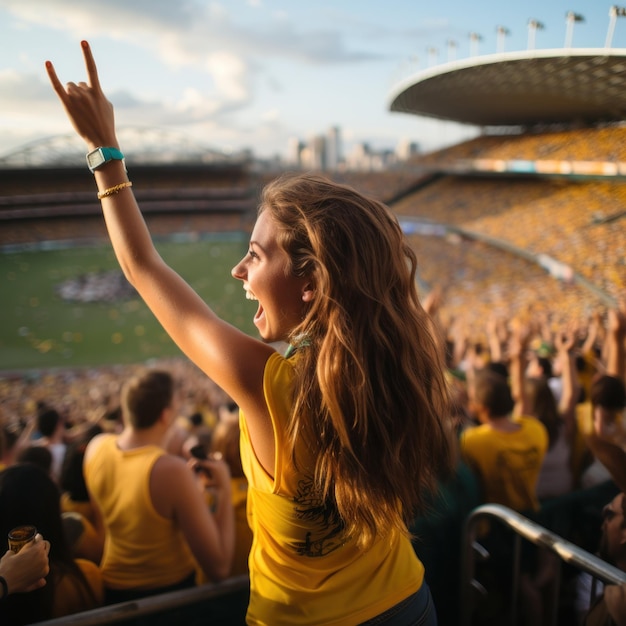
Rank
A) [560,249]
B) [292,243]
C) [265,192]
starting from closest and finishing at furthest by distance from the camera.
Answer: [292,243] < [265,192] < [560,249]

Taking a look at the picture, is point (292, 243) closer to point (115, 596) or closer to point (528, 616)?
point (115, 596)

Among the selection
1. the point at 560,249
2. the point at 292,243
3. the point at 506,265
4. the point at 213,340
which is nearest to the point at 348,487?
the point at 213,340

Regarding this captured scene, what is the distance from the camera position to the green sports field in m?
17.6

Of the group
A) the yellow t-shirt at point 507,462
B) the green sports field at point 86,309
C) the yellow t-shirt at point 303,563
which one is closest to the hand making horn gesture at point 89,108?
the yellow t-shirt at point 303,563

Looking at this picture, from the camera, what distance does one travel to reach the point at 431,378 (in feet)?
4.23

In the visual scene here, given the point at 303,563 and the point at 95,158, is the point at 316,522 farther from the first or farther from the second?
the point at 95,158

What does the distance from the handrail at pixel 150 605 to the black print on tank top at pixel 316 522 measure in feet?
2.93

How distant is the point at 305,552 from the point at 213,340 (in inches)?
22.8

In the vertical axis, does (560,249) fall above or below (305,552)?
below

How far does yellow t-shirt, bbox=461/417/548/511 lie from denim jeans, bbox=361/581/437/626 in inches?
54.8

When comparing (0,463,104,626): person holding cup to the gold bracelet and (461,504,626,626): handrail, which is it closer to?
the gold bracelet

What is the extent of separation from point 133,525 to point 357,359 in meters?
1.33

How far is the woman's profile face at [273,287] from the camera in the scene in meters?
1.22

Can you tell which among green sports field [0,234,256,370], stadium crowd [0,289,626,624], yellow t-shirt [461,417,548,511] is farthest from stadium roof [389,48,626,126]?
green sports field [0,234,256,370]
